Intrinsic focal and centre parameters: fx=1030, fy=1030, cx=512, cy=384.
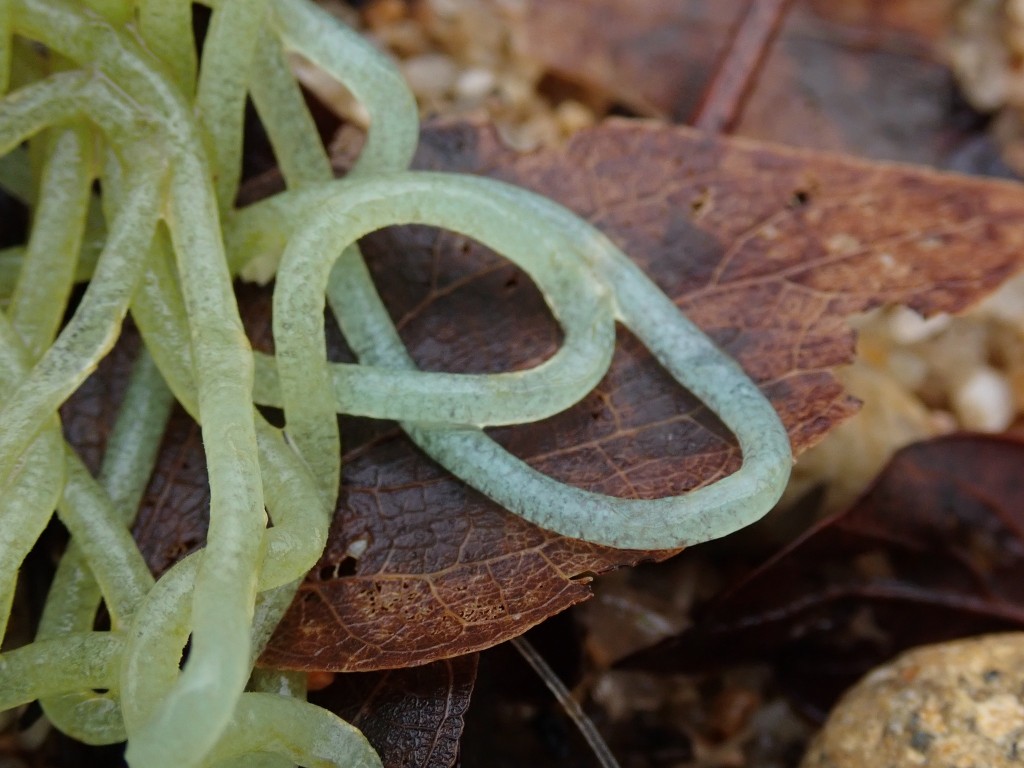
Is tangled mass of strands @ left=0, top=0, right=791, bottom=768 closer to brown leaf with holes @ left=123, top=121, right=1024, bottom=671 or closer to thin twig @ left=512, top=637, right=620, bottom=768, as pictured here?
brown leaf with holes @ left=123, top=121, right=1024, bottom=671

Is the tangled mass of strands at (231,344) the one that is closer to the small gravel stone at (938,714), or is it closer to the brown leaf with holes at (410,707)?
the brown leaf with holes at (410,707)

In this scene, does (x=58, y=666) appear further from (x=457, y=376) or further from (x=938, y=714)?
(x=938, y=714)

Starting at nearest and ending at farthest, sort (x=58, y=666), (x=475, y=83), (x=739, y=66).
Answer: (x=58, y=666) < (x=739, y=66) < (x=475, y=83)

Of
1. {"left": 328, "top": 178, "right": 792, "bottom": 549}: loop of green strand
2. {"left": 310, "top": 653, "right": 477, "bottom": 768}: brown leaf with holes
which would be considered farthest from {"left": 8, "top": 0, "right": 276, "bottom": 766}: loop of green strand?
{"left": 310, "top": 653, "right": 477, "bottom": 768}: brown leaf with holes

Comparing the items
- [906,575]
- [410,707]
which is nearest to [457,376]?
[410,707]

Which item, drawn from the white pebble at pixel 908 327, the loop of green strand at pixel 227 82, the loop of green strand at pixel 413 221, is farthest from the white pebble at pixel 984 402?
the loop of green strand at pixel 227 82

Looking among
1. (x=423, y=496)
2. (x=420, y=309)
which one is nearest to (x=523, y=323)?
(x=420, y=309)
